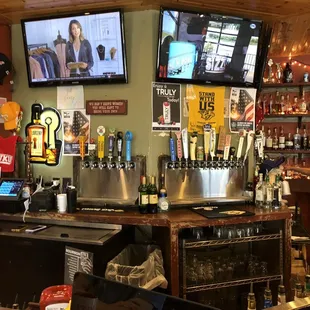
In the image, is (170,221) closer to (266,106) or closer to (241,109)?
(241,109)

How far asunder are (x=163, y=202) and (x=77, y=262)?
859 mm

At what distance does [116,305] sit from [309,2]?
2.77m

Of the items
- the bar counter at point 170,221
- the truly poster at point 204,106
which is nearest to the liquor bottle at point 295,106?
the truly poster at point 204,106

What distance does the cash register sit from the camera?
2793 millimetres

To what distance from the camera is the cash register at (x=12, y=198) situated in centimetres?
279

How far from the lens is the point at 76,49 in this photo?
2945 millimetres

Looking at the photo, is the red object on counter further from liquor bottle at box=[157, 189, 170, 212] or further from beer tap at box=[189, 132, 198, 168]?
beer tap at box=[189, 132, 198, 168]

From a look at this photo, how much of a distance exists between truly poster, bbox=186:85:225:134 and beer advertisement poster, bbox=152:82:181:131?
0.34 feet

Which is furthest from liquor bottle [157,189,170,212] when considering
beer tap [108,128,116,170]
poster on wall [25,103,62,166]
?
poster on wall [25,103,62,166]

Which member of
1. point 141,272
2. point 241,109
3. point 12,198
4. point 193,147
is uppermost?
point 241,109

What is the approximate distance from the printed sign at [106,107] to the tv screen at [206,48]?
1.24 feet

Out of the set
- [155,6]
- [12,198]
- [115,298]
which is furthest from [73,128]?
[115,298]

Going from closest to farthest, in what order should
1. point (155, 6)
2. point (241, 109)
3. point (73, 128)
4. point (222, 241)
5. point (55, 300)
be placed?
point (55, 300) → point (222, 241) → point (155, 6) → point (73, 128) → point (241, 109)

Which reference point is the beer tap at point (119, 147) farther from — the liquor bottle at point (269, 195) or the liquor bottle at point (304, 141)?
the liquor bottle at point (304, 141)
